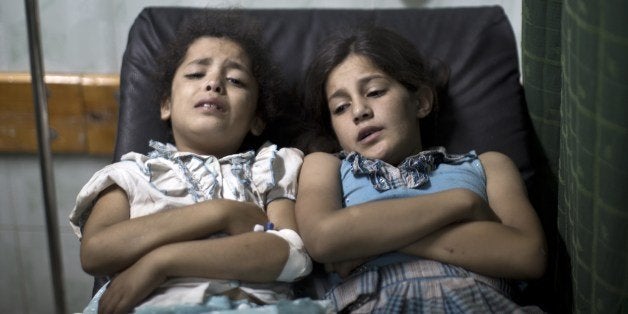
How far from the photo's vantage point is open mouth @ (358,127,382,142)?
5.16 ft

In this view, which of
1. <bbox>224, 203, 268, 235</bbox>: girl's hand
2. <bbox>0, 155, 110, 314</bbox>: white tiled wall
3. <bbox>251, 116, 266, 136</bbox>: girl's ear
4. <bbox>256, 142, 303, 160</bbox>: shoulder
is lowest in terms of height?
<bbox>0, 155, 110, 314</bbox>: white tiled wall

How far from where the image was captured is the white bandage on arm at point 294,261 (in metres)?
1.42

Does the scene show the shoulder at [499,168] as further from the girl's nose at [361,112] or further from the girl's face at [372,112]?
the girl's nose at [361,112]

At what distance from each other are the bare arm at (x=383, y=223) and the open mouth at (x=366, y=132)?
0.21 m

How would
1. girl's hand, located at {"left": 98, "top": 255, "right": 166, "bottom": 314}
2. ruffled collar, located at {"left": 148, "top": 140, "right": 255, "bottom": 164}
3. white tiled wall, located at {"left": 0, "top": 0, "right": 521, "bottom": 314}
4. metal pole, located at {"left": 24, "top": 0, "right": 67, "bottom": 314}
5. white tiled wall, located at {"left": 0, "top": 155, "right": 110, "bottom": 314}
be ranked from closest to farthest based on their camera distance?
metal pole, located at {"left": 24, "top": 0, "right": 67, "bottom": 314}
girl's hand, located at {"left": 98, "top": 255, "right": 166, "bottom": 314}
ruffled collar, located at {"left": 148, "top": 140, "right": 255, "bottom": 164}
white tiled wall, located at {"left": 0, "top": 0, "right": 521, "bottom": 314}
white tiled wall, located at {"left": 0, "top": 155, "right": 110, "bottom": 314}

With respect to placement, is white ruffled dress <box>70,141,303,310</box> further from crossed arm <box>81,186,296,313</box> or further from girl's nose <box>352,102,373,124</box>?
girl's nose <box>352,102,373,124</box>

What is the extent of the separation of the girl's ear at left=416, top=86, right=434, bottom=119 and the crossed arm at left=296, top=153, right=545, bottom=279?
330 mm

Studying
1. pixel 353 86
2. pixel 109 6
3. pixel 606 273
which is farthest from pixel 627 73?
pixel 109 6

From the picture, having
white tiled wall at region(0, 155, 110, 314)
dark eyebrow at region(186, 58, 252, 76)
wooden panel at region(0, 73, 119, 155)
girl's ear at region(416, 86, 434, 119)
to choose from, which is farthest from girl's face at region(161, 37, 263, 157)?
white tiled wall at region(0, 155, 110, 314)

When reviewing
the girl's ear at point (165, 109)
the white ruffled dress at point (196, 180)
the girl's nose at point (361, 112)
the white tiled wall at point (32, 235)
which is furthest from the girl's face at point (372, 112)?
the white tiled wall at point (32, 235)

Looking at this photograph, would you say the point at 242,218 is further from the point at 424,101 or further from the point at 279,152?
the point at 424,101

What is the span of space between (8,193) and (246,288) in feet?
3.84

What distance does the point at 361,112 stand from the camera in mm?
1567

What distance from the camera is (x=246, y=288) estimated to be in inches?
55.3
